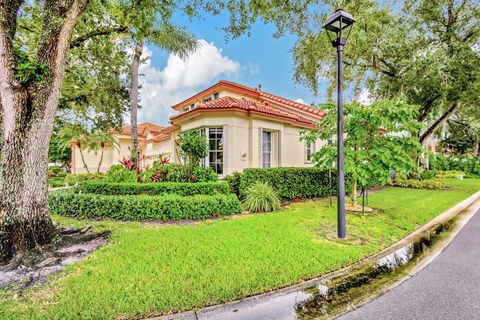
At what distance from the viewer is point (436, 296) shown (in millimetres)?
3141

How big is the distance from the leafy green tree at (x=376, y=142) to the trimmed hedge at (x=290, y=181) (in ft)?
6.31

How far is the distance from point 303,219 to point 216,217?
269cm

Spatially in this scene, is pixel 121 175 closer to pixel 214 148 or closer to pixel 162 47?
pixel 214 148

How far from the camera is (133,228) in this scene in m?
6.25

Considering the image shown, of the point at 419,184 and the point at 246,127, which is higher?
the point at 246,127

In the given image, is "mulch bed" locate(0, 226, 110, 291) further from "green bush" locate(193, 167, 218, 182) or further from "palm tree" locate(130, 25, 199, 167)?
"palm tree" locate(130, 25, 199, 167)

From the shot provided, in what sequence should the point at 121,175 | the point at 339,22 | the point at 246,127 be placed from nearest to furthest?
1. the point at 339,22
2. the point at 121,175
3. the point at 246,127

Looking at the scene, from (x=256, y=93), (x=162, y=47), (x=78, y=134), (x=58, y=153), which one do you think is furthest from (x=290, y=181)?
(x=58, y=153)

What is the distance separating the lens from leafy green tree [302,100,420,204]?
7012mm

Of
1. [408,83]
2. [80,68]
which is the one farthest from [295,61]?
[80,68]

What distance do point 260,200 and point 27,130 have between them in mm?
6474

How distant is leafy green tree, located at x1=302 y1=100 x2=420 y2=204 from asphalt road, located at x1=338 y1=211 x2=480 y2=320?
3.23m

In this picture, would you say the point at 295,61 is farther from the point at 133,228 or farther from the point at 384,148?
the point at 133,228

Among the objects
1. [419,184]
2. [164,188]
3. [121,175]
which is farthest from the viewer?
[419,184]
